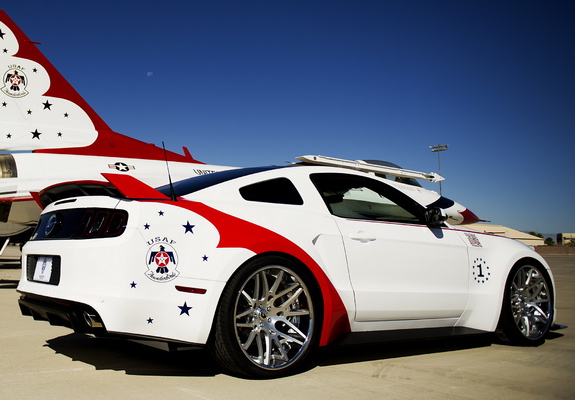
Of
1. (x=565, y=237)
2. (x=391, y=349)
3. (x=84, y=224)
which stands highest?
(x=565, y=237)

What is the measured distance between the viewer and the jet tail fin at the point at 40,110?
11492 mm

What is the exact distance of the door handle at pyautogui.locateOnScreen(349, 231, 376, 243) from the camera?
12.7 feet

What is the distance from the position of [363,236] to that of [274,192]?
752 mm

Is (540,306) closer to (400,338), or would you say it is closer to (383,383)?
(400,338)

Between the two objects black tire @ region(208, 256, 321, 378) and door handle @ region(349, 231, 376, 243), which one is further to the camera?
door handle @ region(349, 231, 376, 243)

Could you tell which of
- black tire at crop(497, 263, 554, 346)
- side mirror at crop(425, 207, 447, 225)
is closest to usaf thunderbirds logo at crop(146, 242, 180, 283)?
side mirror at crop(425, 207, 447, 225)

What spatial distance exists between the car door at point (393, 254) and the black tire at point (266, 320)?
43cm

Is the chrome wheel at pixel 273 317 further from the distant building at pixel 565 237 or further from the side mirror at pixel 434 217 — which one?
the distant building at pixel 565 237

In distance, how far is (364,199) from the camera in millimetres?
4398

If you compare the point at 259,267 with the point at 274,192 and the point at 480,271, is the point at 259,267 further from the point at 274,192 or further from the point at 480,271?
the point at 480,271

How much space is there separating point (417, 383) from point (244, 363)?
1125mm

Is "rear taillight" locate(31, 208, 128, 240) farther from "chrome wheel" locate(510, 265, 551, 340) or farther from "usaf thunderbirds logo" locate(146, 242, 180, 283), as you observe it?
"chrome wheel" locate(510, 265, 551, 340)

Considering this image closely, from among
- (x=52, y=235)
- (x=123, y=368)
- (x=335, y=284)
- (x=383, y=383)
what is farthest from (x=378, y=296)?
(x=52, y=235)

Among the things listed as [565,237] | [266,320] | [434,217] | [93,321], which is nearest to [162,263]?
[93,321]
